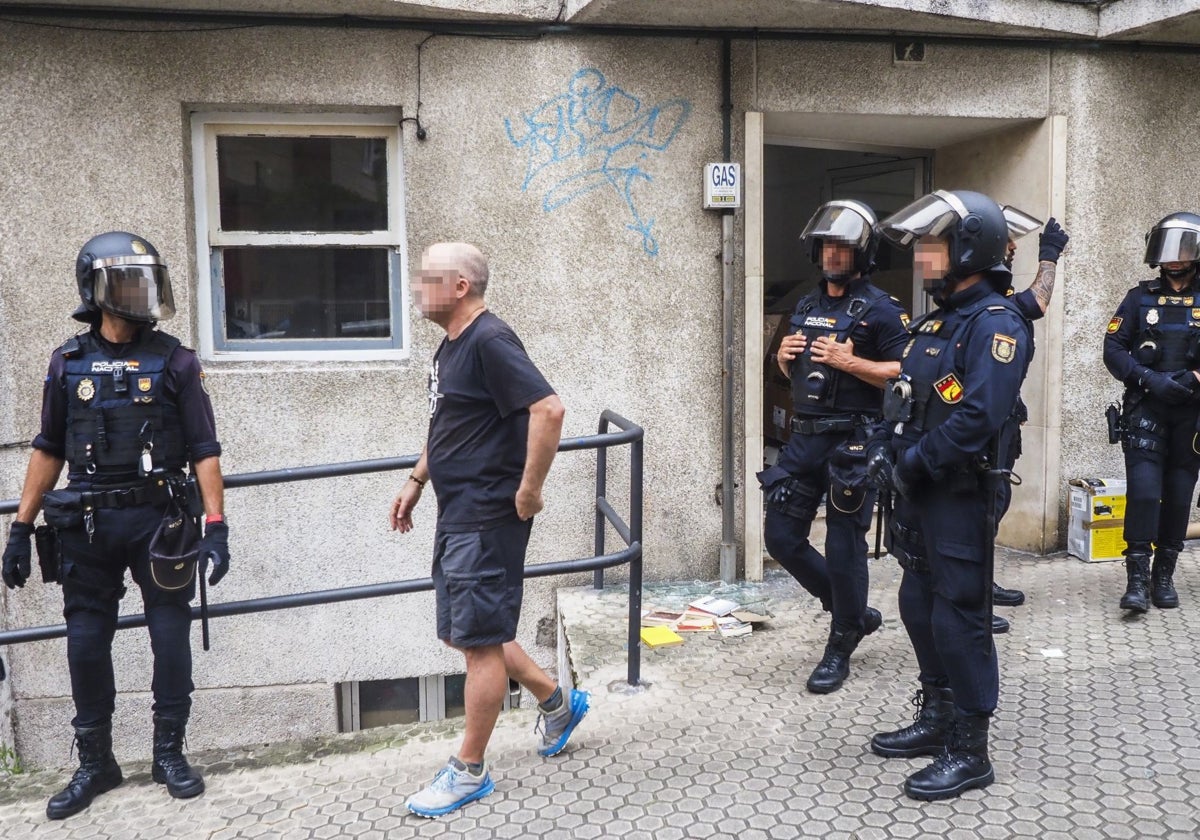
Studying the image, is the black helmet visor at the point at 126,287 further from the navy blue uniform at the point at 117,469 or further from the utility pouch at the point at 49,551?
Result: the utility pouch at the point at 49,551

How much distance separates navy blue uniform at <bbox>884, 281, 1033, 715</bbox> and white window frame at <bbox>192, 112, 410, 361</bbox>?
3.25 m

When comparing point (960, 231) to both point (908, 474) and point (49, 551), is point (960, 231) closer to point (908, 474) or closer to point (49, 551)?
point (908, 474)

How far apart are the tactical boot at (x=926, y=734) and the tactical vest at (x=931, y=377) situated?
3.00ft

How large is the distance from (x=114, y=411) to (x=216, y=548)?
0.58 m

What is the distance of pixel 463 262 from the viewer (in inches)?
128

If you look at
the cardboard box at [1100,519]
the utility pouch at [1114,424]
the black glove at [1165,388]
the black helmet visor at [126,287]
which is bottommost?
the cardboard box at [1100,519]

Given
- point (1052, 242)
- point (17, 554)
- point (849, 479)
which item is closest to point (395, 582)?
point (17, 554)

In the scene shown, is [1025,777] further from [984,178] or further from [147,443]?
[984,178]

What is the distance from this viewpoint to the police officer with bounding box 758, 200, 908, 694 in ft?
13.3

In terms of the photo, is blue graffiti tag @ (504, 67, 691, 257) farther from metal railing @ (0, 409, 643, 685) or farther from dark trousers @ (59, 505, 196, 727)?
dark trousers @ (59, 505, 196, 727)

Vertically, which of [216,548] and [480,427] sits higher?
[480,427]

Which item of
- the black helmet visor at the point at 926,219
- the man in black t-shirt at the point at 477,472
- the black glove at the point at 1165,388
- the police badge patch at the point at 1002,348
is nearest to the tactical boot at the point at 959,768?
the police badge patch at the point at 1002,348

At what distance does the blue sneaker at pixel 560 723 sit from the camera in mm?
3666

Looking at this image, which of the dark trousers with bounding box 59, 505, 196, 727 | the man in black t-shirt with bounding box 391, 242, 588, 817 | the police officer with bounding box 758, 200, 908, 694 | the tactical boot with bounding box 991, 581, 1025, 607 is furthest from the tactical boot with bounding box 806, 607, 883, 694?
the dark trousers with bounding box 59, 505, 196, 727
